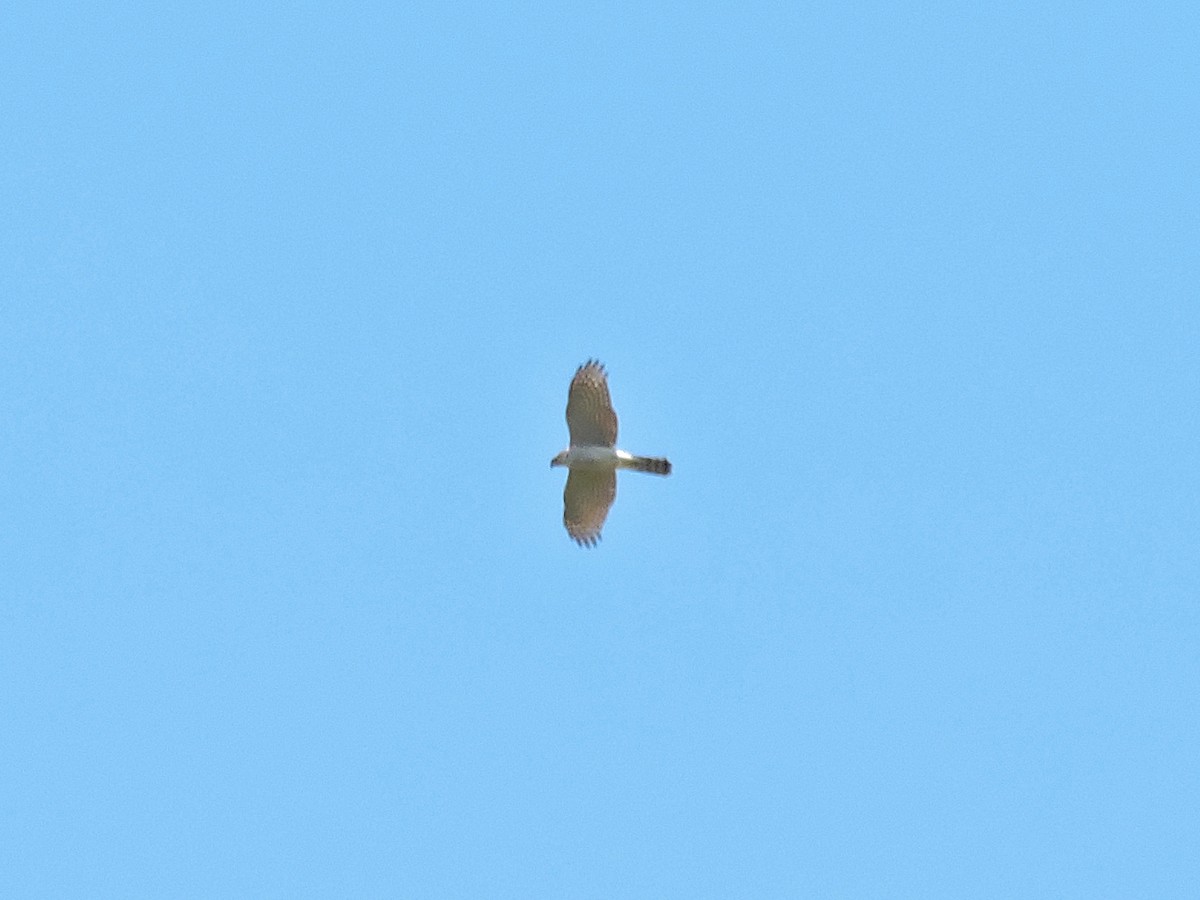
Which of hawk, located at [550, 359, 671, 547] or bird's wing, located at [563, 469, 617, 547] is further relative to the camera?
bird's wing, located at [563, 469, 617, 547]

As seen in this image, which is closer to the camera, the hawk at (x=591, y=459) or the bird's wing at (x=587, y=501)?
the hawk at (x=591, y=459)
